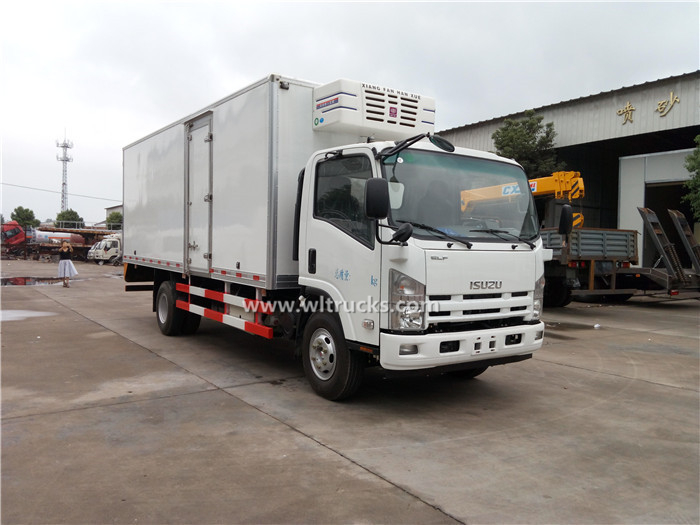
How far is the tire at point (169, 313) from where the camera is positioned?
895cm

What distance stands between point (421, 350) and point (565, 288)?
35.6 feet

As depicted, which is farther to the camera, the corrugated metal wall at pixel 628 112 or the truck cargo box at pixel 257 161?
the corrugated metal wall at pixel 628 112

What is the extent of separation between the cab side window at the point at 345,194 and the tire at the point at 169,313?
4.38m

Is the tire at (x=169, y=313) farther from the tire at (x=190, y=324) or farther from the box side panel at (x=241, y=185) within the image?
the box side panel at (x=241, y=185)

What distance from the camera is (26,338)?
9.00 m

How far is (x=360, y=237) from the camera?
16.6ft

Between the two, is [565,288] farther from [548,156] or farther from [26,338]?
[26,338]

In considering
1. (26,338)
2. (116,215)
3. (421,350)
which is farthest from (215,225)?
(116,215)

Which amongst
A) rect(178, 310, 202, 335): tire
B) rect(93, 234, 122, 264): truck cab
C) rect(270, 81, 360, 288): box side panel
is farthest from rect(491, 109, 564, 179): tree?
rect(93, 234, 122, 264): truck cab

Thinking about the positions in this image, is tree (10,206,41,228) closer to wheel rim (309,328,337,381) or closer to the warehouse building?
the warehouse building

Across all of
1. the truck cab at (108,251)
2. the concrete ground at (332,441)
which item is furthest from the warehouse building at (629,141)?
the truck cab at (108,251)

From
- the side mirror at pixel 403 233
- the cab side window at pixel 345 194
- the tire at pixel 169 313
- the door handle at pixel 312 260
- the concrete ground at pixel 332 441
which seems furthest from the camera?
the tire at pixel 169 313

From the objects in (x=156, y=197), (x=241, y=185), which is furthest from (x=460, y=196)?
(x=156, y=197)

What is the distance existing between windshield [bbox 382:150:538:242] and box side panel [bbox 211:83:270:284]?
180 cm
